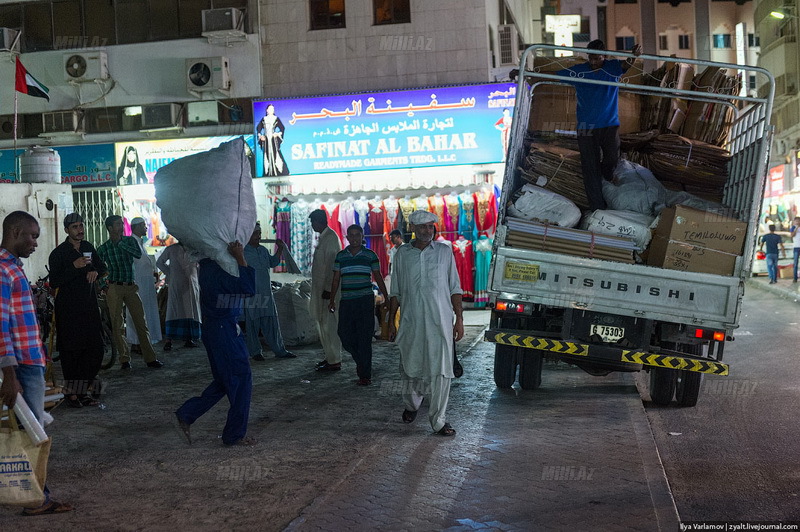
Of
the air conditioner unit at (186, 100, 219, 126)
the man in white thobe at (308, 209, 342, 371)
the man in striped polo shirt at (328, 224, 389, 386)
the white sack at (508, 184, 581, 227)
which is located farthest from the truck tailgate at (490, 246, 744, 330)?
the air conditioner unit at (186, 100, 219, 126)

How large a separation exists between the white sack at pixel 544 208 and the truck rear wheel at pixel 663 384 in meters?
1.64

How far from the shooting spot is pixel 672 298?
7.94 metres

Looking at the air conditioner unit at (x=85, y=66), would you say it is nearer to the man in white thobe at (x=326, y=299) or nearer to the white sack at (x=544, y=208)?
the man in white thobe at (x=326, y=299)

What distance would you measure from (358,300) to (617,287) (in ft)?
10.2

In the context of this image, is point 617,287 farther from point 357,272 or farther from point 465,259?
point 465,259

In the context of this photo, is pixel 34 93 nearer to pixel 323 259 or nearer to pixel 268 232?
pixel 268 232

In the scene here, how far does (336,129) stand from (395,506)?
1299cm

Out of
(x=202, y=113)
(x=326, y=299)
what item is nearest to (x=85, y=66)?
(x=202, y=113)

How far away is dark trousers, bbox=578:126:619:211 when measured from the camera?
9.19 meters

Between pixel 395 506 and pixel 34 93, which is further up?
pixel 34 93

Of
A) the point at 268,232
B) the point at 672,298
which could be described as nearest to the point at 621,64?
the point at 672,298

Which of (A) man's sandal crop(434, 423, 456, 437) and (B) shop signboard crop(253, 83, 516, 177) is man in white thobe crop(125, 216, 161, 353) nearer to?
(B) shop signboard crop(253, 83, 516, 177)

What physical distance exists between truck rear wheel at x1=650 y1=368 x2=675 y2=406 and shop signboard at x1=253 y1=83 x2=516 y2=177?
8854 millimetres

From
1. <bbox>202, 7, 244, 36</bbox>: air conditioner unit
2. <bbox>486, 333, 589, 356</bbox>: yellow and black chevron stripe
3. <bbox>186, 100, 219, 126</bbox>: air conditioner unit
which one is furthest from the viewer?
<bbox>186, 100, 219, 126</bbox>: air conditioner unit
